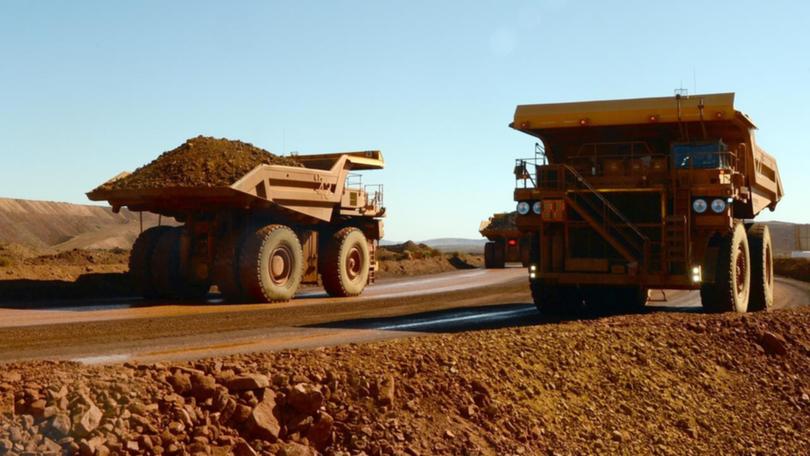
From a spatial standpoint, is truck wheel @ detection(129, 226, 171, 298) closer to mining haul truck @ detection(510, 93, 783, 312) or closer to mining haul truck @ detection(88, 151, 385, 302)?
mining haul truck @ detection(88, 151, 385, 302)

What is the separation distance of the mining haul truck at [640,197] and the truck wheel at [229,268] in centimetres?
594

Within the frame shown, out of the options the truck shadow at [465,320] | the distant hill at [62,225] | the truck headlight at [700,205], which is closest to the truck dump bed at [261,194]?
the truck shadow at [465,320]

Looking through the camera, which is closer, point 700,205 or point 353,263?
point 700,205

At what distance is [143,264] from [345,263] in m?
4.30

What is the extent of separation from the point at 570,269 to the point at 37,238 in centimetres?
8530

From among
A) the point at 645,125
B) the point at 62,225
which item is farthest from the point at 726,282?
the point at 62,225

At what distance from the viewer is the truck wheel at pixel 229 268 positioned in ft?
53.6

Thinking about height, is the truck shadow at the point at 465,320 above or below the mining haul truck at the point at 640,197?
below

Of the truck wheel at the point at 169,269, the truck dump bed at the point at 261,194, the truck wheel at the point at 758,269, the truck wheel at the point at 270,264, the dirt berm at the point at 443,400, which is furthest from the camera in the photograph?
the truck wheel at the point at 169,269

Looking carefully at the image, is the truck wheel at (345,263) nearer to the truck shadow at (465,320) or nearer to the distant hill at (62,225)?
the truck shadow at (465,320)

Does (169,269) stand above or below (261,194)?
below

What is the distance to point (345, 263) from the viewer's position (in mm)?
19016

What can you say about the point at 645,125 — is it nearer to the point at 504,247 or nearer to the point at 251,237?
the point at 251,237

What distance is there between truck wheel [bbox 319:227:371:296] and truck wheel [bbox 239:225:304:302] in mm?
1463
